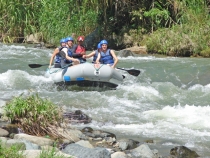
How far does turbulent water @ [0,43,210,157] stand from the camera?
675 cm

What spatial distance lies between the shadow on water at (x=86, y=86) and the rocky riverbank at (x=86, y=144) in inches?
126

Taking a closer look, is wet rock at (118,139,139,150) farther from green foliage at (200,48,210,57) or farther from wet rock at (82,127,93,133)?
green foliage at (200,48,210,57)

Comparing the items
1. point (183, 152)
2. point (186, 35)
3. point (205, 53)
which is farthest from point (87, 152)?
point (186, 35)

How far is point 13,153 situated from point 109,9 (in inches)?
552

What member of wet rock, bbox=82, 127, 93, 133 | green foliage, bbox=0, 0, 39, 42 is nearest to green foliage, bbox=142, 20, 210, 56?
green foliage, bbox=0, 0, 39, 42

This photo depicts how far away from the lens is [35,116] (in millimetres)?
5523

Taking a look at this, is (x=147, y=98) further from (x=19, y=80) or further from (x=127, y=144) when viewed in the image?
(x=127, y=144)

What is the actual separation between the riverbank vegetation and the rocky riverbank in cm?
921

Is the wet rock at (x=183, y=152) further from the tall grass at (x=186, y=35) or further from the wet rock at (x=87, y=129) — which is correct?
the tall grass at (x=186, y=35)

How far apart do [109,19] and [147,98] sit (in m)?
8.48

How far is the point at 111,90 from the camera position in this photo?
9.83 metres

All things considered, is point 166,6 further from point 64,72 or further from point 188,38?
point 64,72

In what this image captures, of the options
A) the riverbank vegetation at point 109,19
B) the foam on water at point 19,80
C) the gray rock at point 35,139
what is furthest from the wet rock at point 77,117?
the riverbank vegetation at point 109,19

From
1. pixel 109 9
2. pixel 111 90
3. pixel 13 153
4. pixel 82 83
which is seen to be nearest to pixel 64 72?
pixel 82 83
